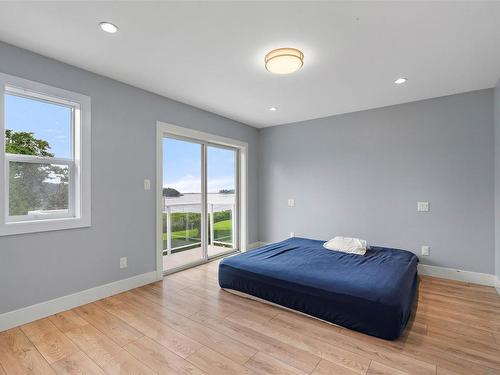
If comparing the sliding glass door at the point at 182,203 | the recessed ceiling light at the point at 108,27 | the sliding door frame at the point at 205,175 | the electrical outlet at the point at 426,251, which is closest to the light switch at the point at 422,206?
the electrical outlet at the point at 426,251

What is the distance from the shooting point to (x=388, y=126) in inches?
152

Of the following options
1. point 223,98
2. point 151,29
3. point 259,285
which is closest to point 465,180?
point 259,285

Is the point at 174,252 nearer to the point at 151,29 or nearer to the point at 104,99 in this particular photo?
the point at 104,99

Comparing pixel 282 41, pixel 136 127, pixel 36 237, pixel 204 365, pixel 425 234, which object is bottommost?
pixel 204 365

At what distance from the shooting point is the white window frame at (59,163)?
220 cm

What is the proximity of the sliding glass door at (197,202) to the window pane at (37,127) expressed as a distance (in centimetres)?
124

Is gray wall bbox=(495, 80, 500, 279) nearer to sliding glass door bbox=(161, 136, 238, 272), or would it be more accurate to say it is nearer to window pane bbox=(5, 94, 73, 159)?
sliding glass door bbox=(161, 136, 238, 272)

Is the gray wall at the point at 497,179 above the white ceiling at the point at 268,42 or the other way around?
the other way around

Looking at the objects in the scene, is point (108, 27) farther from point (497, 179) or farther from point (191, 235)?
point (497, 179)

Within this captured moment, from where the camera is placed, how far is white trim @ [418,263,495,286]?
319 centimetres

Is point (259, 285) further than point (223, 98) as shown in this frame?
No

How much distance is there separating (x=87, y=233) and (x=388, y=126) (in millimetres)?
4329

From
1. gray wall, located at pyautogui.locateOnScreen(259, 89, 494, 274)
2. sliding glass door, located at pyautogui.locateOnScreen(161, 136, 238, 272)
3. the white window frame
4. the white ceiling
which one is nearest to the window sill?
the white window frame

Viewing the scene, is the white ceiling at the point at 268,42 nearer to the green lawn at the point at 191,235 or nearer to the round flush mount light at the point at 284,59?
the round flush mount light at the point at 284,59
